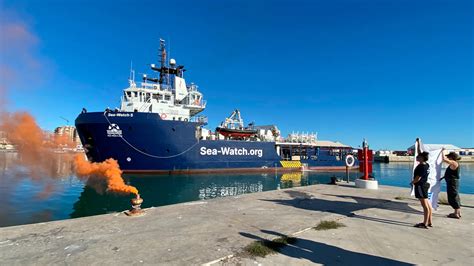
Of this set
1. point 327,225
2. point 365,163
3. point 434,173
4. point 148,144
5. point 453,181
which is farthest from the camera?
point 148,144

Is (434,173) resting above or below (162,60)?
below

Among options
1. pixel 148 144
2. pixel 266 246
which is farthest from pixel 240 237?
pixel 148 144

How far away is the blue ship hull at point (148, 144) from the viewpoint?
21.3m

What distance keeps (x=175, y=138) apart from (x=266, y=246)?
20.0m

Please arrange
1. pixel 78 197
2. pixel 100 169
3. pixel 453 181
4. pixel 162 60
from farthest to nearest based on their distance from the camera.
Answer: pixel 162 60
pixel 100 169
pixel 78 197
pixel 453 181

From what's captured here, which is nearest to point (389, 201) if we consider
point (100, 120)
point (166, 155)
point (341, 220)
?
point (341, 220)

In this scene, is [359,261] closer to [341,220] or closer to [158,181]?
[341,220]

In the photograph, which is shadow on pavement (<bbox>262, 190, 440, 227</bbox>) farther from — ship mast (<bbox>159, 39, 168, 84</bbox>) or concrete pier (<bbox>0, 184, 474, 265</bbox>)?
ship mast (<bbox>159, 39, 168, 84</bbox>)

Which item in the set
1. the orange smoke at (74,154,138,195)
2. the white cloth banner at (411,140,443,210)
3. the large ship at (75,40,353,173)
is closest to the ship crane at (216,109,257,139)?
the large ship at (75,40,353,173)

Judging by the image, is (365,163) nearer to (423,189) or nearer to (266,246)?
(423,189)

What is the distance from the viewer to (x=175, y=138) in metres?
23.0

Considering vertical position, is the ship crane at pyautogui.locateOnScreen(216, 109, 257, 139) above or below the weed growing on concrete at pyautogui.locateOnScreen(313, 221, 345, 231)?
above

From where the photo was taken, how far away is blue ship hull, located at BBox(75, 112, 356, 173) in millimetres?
21297

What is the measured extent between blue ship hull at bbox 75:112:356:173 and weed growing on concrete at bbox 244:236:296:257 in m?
19.6
